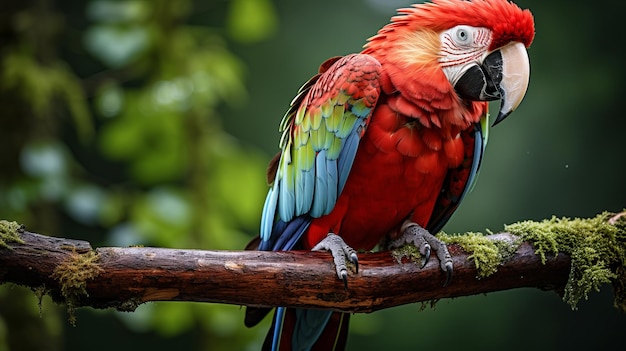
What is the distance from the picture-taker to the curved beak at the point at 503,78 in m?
1.59

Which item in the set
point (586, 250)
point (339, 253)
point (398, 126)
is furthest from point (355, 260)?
point (586, 250)

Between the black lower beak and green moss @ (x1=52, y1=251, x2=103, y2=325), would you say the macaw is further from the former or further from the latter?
green moss @ (x1=52, y1=251, x2=103, y2=325)

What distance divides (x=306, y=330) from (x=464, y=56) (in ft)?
2.78

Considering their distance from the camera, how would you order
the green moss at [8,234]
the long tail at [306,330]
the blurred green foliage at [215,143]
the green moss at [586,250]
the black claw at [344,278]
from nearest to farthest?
1. the green moss at [8,234]
2. the black claw at [344,278]
3. the green moss at [586,250]
4. the long tail at [306,330]
5. the blurred green foliage at [215,143]

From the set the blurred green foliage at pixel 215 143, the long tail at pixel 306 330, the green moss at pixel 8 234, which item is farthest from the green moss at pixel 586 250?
the green moss at pixel 8 234

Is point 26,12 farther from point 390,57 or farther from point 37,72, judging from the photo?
point 390,57

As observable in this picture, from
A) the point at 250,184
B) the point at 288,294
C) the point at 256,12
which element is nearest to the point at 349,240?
the point at 288,294

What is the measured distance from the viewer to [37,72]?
7.22ft

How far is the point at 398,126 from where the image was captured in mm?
1587

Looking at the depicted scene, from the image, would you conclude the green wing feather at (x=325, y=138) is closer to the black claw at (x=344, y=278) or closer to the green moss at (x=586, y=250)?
the black claw at (x=344, y=278)

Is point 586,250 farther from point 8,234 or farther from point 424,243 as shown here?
point 8,234

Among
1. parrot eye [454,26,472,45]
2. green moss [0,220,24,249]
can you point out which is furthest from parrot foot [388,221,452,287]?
green moss [0,220,24,249]

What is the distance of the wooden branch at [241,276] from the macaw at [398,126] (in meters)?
0.08

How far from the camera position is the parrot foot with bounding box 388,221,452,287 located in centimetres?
149
